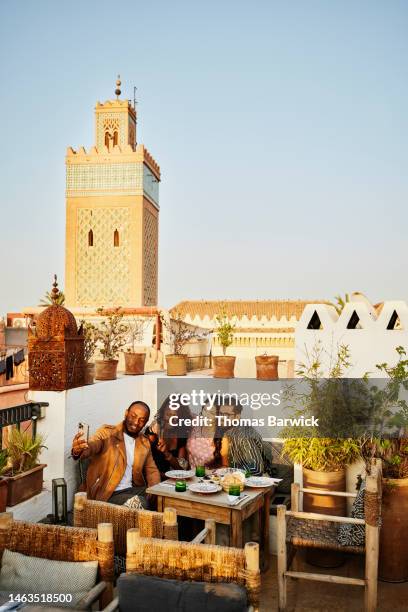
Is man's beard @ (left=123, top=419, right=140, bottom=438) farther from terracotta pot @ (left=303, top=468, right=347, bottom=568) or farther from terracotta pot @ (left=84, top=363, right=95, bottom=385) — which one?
terracotta pot @ (left=303, top=468, right=347, bottom=568)

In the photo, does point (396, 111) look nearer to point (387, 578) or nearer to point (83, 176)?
point (387, 578)

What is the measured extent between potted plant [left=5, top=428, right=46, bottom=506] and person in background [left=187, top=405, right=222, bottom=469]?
1210 millimetres

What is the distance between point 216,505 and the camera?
335 cm

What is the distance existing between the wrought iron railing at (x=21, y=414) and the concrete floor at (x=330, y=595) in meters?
1.95

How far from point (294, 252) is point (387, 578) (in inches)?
430

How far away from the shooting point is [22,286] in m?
14.6

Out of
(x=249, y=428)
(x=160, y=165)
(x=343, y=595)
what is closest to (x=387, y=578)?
(x=343, y=595)

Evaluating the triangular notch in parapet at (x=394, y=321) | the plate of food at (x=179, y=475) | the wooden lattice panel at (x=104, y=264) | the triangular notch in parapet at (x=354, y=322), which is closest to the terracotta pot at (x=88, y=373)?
the plate of food at (x=179, y=475)

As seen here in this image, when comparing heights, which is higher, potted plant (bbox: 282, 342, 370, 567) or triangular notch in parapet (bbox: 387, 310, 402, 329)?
triangular notch in parapet (bbox: 387, 310, 402, 329)

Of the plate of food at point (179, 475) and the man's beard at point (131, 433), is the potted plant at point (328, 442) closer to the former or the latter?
the plate of food at point (179, 475)

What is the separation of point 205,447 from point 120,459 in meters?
0.72

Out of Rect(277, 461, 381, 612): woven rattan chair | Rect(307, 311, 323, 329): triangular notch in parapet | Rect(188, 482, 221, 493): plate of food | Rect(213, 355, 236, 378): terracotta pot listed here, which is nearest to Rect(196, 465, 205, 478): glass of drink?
Rect(188, 482, 221, 493): plate of food

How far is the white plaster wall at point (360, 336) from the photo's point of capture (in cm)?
652

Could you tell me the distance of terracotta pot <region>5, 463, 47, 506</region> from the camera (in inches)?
136
